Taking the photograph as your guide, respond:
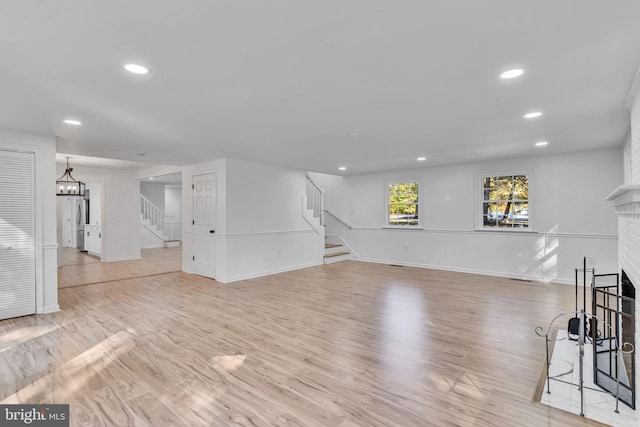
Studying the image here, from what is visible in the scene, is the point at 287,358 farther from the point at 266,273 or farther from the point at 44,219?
the point at 266,273

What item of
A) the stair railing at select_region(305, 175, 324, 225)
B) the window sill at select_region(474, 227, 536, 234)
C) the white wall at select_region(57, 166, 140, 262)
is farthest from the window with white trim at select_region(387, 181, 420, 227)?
the white wall at select_region(57, 166, 140, 262)

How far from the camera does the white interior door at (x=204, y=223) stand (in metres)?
6.43

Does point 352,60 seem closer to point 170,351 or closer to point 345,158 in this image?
point 170,351

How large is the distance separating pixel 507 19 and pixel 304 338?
316cm

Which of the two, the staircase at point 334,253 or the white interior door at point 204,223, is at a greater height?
the white interior door at point 204,223

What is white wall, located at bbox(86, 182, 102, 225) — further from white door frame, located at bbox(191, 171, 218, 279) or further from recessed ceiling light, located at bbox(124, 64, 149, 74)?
recessed ceiling light, located at bbox(124, 64, 149, 74)

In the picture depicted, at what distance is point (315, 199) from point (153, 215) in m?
6.98

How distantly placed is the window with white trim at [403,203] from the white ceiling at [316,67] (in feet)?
11.7

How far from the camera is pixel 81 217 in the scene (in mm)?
10750

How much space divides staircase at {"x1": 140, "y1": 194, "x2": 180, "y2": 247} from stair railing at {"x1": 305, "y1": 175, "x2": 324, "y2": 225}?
6.72 m

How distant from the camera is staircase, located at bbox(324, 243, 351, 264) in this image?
333 inches

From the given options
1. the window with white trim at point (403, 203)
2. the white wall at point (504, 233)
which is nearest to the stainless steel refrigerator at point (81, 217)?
the white wall at point (504, 233)

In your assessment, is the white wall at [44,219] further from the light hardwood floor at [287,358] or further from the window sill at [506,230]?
the window sill at [506,230]

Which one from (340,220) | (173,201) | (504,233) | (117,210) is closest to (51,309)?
(117,210)
